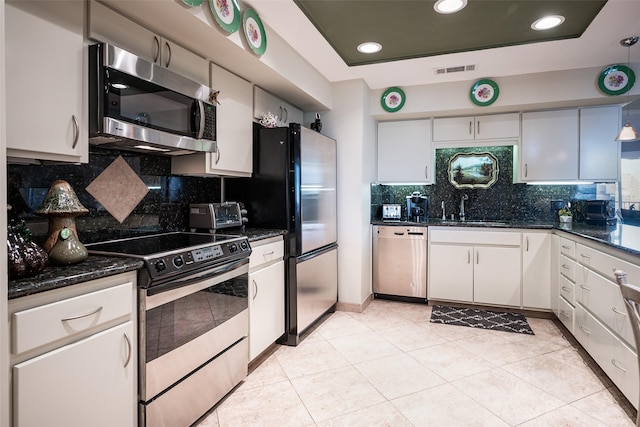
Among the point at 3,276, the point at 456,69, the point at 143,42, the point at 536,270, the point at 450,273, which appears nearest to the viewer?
the point at 3,276

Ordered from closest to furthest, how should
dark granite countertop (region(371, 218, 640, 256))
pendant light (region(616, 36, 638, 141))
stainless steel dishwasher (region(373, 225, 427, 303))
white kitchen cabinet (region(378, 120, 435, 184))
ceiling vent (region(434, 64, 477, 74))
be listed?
dark granite countertop (region(371, 218, 640, 256)) → pendant light (region(616, 36, 638, 141)) → ceiling vent (region(434, 64, 477, 74)) → stainless steel dishwasher (region(373, 225, 427, 303)) → white kitchen cabinet (region(378, 120, 435, 184))

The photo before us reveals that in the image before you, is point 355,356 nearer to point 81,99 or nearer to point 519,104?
point 81,99

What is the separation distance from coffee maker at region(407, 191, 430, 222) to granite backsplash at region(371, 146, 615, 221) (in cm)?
19

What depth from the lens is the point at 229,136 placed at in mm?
2645

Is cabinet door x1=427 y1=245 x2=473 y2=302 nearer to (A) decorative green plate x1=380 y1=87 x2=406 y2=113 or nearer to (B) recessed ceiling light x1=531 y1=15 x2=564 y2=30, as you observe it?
(A) decorative green plate x1=380 y1=87 x2=406 y2=113

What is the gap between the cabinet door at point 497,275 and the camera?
3686mm

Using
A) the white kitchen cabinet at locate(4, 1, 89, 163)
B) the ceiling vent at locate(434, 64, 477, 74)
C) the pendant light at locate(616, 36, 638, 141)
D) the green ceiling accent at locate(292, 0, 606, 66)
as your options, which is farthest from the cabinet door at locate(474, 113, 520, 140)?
the white kitchen cabinet at locate(4, 1, 89, 163)

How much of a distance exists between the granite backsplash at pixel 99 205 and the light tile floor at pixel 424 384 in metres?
1.20

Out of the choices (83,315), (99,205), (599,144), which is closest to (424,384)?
(83,315)

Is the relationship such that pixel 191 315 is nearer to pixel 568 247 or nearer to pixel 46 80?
pixel 46 80

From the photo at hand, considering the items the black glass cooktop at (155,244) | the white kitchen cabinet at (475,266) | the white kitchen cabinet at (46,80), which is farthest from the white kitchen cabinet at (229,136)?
the white kitchen cabinet at (475,266)

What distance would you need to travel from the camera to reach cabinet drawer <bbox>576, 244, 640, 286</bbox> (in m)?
2.00

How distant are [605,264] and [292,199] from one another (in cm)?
213

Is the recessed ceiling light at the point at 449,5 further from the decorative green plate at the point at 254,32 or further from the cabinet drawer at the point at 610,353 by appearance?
the cabinet drawer at the point at 610,353
